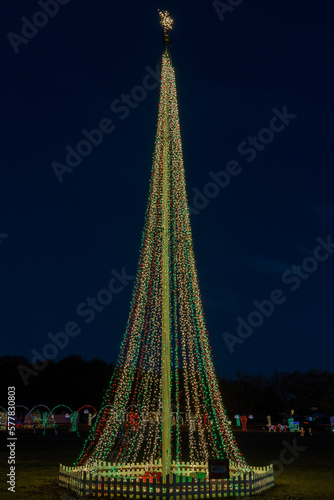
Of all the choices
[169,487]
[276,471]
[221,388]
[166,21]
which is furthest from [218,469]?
[221,388]

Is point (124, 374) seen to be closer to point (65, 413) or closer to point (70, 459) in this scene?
point (70, 459)

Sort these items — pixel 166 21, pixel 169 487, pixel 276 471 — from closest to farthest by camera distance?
1. pixel 169 487
2. pixel 166 21
3. pixel 276 471

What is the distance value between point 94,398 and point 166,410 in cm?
4865

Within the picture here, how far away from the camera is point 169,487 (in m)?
11.0

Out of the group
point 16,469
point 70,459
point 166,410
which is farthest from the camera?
point 70,459

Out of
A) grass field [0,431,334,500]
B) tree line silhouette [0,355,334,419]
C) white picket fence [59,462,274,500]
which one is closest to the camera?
white picket fence [59,462,274,500]

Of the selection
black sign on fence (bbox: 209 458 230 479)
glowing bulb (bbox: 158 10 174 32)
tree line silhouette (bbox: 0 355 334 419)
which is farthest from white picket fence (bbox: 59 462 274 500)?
tree line silhouette (bbox: 0 355 334 419)

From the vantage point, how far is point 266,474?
12.6 meters

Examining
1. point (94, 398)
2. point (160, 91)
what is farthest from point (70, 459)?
→ point (94, 398)

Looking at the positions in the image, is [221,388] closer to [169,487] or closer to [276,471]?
[276,471]

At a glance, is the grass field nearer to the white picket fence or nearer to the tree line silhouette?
the white picket fence

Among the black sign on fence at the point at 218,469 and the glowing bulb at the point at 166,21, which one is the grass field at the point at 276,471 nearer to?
the black sign on fence at the point at 218,469

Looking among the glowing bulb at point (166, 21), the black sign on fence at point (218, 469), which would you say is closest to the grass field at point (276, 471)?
the black sign on fence at point (218, 469)

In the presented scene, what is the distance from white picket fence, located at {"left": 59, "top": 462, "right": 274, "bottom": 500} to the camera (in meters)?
11.0
